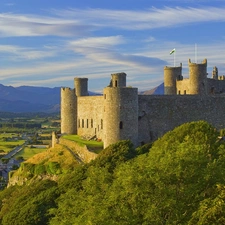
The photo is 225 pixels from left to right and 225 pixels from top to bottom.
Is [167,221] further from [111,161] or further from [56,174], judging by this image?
[56,174]

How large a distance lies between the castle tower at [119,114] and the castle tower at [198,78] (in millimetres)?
9029

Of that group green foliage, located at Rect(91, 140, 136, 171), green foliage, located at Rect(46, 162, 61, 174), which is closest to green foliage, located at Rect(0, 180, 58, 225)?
green foliage, located at Rect(46, 162, 61, 174)

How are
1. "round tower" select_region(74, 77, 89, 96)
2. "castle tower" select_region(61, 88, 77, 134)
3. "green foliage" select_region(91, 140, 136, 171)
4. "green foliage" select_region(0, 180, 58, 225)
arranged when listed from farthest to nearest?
1. "round tower" select_region(74, 77, 89, 96)
2. "castle tower" select_region(61, 88, 77, 134)
3. "green foliage" select_region(91, 140, 136, 171)
4. "green foliage" select_region(0, 180, 58, 225)

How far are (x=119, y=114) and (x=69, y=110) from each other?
1249 cm

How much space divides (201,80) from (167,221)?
1240 inches

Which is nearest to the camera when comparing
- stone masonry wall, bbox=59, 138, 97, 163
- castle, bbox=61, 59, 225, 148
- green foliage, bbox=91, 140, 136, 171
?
green foliage, bbox=91, 140, 136, 171

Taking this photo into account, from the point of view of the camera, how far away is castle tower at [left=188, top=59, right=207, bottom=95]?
48.9 metres

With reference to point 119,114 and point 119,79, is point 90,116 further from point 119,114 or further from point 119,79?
point 119,114

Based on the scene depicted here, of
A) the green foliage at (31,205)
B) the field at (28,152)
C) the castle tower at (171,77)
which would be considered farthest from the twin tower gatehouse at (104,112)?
the field at (28,152)

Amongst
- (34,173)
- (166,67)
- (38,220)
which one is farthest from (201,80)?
(38,220)

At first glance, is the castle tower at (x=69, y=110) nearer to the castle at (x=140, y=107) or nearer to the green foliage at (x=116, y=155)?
the castle at (x=140, y=107)

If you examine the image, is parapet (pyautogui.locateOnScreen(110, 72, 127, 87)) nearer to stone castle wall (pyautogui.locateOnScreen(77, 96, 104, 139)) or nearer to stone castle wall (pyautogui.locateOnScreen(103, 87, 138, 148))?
stone castle wall (pyautogui.locateOnScreen(77, 96, 104, 139))

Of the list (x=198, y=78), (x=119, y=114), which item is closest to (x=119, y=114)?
(x=119, y=114)

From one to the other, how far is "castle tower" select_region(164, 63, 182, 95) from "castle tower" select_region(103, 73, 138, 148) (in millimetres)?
10369
